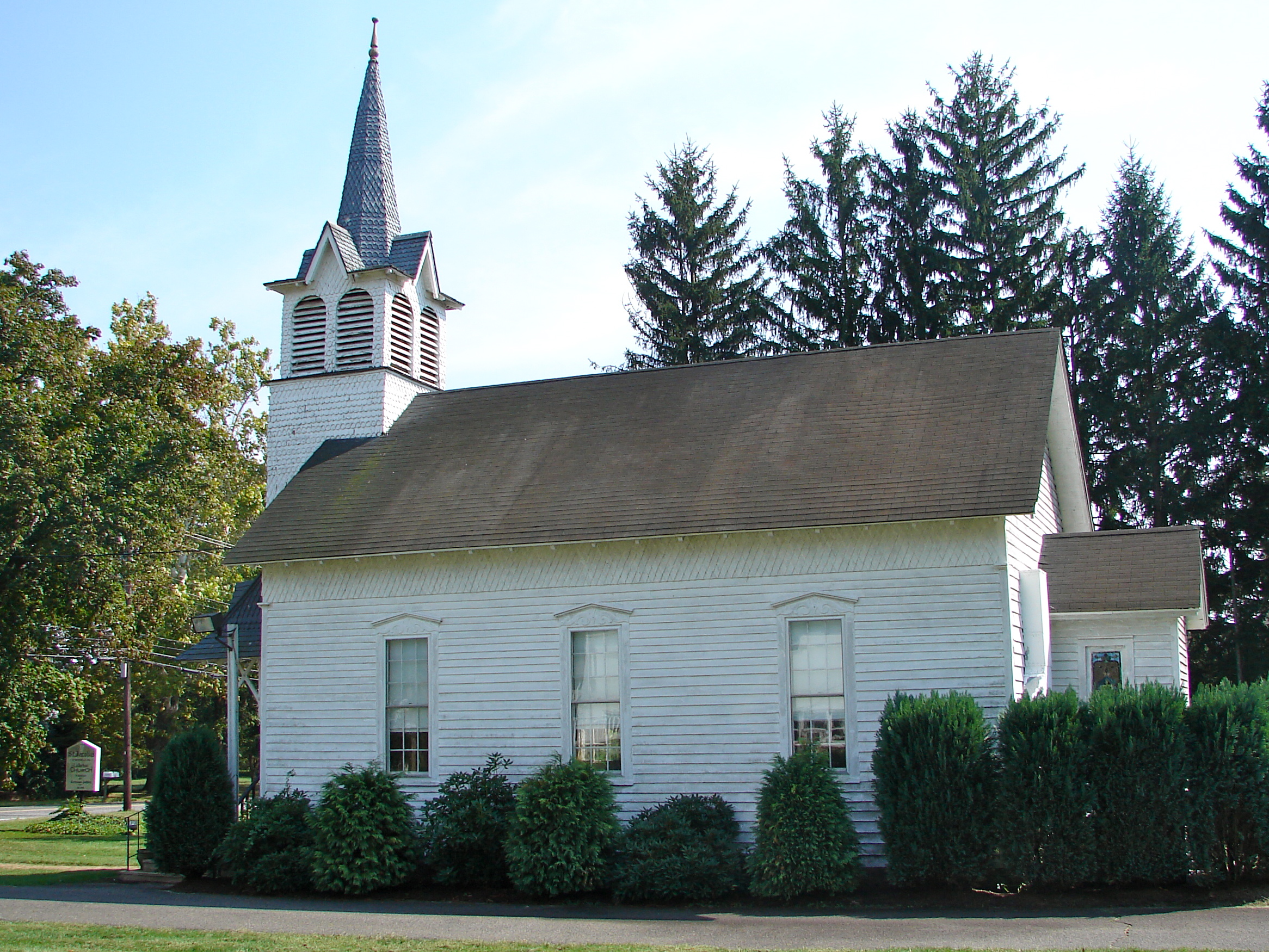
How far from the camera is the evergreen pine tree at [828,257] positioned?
37.1 m

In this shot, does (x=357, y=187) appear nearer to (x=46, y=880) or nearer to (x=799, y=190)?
(x=46, y=880)

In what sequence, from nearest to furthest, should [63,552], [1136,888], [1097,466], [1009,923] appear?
1. [1009,923]
2. [1136,888]
3. [63,552]
4. [1097,466]

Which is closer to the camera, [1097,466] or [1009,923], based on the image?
[1009,923]

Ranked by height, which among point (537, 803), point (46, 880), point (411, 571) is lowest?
point (46, 880)

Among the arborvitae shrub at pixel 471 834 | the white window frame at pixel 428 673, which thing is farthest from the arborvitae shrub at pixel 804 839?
the white window frame at pixel 428 673

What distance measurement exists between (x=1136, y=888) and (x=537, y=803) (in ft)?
23.4

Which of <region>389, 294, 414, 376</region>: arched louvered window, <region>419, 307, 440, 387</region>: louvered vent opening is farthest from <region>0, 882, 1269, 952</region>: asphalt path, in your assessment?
<region>419, 307, 440, 387</region>: louvered vent opening

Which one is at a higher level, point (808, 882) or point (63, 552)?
point (63, 552)

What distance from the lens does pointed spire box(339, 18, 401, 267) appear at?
962 inches

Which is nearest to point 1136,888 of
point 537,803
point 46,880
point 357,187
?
point 537,803

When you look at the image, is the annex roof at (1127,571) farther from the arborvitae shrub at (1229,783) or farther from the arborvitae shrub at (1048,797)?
the arborvitae shrub at (1048,797)

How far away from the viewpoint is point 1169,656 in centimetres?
1661

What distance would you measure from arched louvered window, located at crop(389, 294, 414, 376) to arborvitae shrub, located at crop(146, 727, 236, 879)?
26.3ft

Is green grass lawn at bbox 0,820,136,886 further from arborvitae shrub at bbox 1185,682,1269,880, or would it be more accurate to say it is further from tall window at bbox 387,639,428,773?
arborvitae shrub at bbox 1185,682,1269,880
